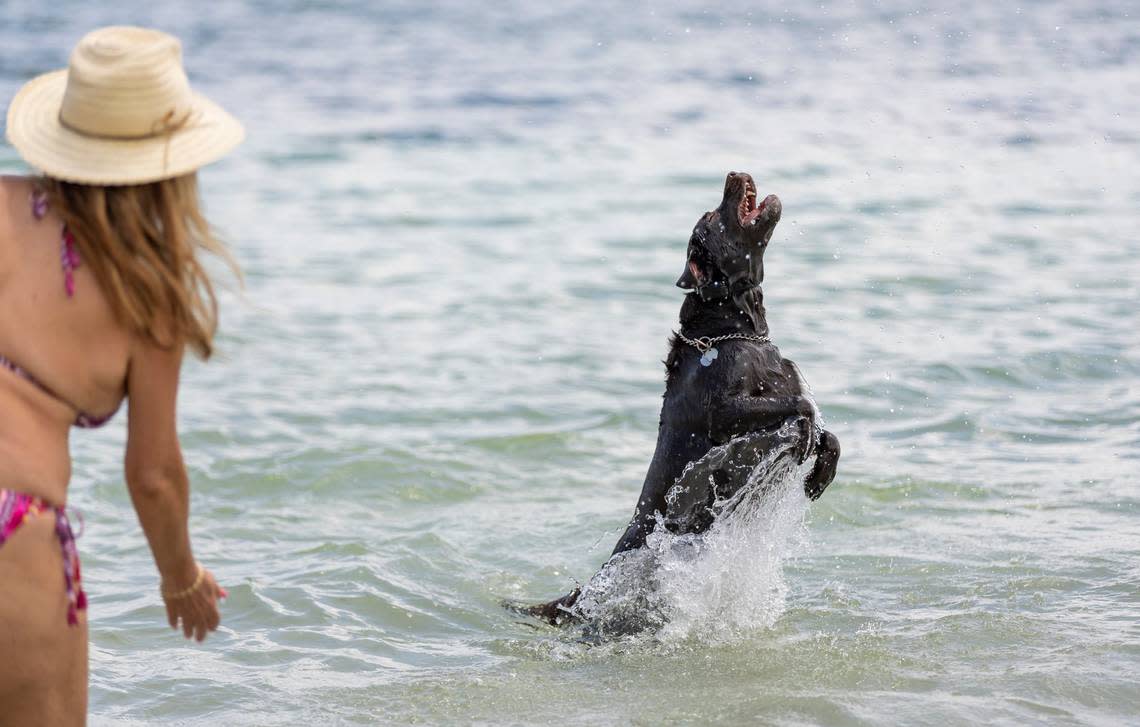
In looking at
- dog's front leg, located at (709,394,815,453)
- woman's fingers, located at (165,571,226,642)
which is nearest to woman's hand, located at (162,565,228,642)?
woman's fingers, located at (165,571,226,642)

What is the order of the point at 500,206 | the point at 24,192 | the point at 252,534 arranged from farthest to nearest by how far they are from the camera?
the point at 500,206
the point at 252,534
the point at 24,192

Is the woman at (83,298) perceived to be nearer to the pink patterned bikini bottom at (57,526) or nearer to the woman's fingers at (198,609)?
the pink patterned bikini bottom at (57,526)

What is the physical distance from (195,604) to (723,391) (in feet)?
9.16

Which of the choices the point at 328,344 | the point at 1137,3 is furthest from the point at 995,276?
the point at 1137,3

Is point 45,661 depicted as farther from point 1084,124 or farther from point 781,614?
point 1084,124

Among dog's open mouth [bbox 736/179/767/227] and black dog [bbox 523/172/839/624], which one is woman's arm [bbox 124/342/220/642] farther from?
dog's open mouth [bbox 736/179/767/227]

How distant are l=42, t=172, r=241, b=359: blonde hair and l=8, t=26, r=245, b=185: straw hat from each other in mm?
57

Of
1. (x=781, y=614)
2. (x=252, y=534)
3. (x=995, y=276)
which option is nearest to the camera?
(x=781, y=614)

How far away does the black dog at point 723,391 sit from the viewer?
5.90 meters

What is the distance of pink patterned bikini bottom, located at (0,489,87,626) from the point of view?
3.21 metres

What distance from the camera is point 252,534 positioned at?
7.54m

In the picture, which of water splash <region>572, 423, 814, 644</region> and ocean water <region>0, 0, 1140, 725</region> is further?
water splash <region>572, 423, 814, 644</region>

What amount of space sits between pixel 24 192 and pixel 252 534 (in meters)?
4.42

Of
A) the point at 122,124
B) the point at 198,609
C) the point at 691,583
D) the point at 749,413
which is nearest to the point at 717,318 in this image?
the point at 749,413
